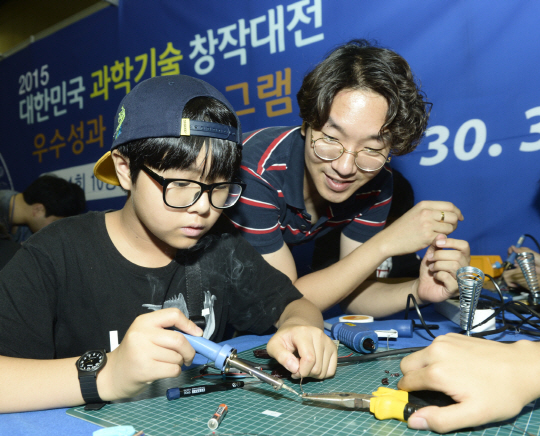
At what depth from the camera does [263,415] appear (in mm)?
619

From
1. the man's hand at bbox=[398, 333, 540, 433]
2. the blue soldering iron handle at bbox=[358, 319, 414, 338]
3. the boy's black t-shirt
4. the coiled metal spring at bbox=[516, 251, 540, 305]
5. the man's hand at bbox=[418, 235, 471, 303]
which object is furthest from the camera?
the coiled metal spring at bbox=[516, 251, 540, 305]

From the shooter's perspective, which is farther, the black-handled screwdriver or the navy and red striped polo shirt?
the navy and red striped polo shirt

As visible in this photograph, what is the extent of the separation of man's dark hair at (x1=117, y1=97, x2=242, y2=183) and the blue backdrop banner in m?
1.50

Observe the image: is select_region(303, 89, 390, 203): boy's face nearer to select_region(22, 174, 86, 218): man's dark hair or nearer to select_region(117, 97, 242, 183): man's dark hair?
select_region(117, 97, 242, 183): man's dark hair

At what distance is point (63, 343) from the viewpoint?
94 cm

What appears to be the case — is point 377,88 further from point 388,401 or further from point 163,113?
point 388,401

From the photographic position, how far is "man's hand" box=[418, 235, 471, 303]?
3.77 feet

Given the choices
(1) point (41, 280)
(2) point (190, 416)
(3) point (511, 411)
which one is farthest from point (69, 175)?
(3) point (511, 411)

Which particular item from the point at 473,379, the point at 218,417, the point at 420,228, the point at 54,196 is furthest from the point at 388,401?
the point at 54,196

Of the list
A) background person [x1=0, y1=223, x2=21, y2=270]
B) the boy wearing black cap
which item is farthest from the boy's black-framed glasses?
background person [x1=0, y1=223, x2=21, y2=270]

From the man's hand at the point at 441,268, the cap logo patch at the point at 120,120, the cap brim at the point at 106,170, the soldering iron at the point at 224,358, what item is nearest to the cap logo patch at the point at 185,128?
the cap logo patch at the point at 120,120

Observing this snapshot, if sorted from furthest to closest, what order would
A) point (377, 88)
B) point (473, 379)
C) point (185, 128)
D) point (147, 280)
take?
point (377, 88), point (147, 280), point (185, 128), point (473, 379)

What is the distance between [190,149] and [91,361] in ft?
1.41

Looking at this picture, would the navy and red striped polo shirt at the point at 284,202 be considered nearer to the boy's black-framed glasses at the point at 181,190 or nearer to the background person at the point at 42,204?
the boy's black-framed glasses at the point at 181,190
